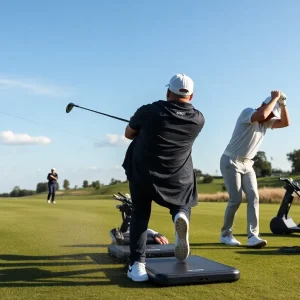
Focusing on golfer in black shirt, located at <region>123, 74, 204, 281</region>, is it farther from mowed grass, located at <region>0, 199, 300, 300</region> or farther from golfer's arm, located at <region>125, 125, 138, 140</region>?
mowed grass, located at <region>0, 199, 300, 300</region>

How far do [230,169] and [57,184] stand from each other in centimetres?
1604

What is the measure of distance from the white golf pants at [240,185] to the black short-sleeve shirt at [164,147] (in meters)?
2.33

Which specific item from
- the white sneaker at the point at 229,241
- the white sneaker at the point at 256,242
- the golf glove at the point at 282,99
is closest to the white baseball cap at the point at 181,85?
the golf glove at the point at 282,99

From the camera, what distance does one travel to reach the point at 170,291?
362 centimetres

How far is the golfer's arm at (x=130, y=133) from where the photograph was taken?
4312 millimetres

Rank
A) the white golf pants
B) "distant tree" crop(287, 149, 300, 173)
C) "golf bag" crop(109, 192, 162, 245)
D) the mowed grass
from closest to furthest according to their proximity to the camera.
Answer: the mowed grass → "golf bag" crop(109, 192, 162, 245) → the white golf pants → "distant tree" crop(287, 149, 300, 173)

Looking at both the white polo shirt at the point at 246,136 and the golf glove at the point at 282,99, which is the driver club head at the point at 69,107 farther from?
the golf glove at the point at 282,99

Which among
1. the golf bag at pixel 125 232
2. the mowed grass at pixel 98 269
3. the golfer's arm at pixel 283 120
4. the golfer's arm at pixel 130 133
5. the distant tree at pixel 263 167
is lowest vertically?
the mowed grass at pixel 98 269

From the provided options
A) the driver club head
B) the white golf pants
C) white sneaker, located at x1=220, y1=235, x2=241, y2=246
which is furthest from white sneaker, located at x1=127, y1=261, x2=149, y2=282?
the driver club head

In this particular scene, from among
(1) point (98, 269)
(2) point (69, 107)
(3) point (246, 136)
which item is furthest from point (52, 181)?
(1) point (98, 269)

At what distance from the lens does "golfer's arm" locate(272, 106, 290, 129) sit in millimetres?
6605

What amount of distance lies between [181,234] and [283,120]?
332 centimetres

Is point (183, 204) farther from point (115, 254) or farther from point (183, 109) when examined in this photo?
point (115, 254)

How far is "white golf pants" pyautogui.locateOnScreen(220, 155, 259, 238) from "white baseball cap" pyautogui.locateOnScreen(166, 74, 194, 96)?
98.2 inches
